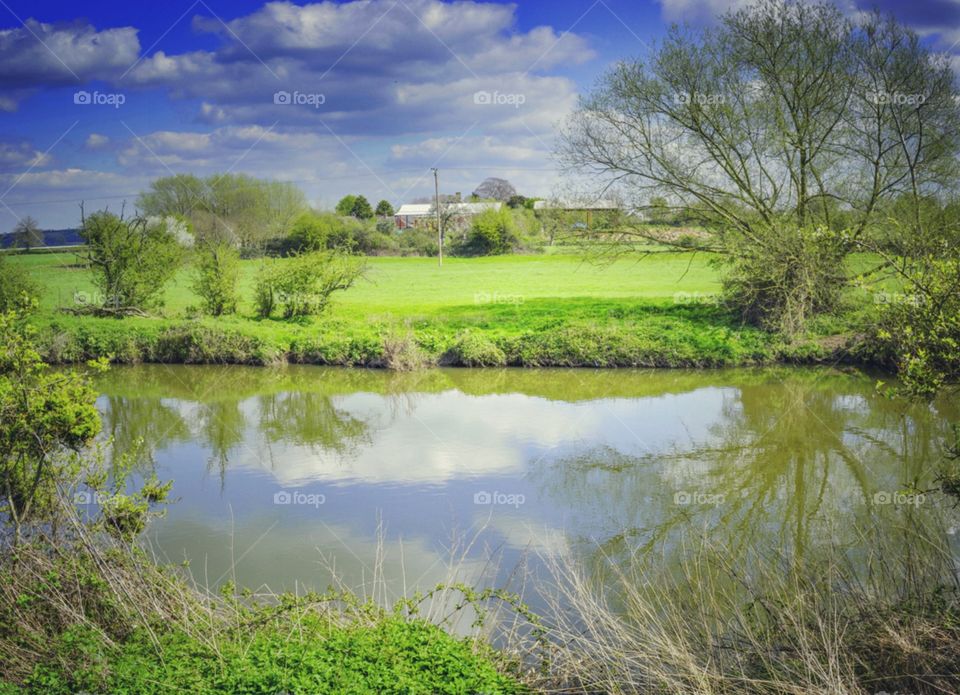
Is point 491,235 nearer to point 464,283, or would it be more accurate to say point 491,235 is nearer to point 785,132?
point 464,283

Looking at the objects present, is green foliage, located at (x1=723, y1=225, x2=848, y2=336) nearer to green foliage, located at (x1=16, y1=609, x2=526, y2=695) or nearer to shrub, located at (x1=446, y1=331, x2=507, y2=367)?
shrub, located at (x1=446, y1=331, x2=507, y2=367)

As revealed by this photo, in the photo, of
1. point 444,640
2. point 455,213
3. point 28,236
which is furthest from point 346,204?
point 444,640

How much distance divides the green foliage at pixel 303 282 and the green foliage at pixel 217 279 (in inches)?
37.6

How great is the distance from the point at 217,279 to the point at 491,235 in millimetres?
24173

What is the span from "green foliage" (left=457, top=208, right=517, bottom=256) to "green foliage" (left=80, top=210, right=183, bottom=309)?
24.2 m

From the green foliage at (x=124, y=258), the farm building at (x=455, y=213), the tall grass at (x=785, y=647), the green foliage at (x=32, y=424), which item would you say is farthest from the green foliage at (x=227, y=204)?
the tall grass at (x=785, y=647)

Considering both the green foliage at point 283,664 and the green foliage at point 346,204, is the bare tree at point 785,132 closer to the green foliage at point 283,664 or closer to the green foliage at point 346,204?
the green foliage at point 283,664

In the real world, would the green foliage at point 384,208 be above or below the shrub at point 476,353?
above

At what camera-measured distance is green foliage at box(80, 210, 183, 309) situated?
26.0 m

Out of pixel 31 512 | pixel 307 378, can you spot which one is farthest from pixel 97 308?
pixel 31 512

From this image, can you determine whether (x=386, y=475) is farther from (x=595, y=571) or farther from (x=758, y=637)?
(x=758, y=637)

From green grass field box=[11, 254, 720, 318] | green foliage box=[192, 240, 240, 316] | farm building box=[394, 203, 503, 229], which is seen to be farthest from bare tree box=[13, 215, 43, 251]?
farm building box=[394, 203, 503, 229]

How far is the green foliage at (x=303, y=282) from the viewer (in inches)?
1011

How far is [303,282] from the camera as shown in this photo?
84.6 ft
